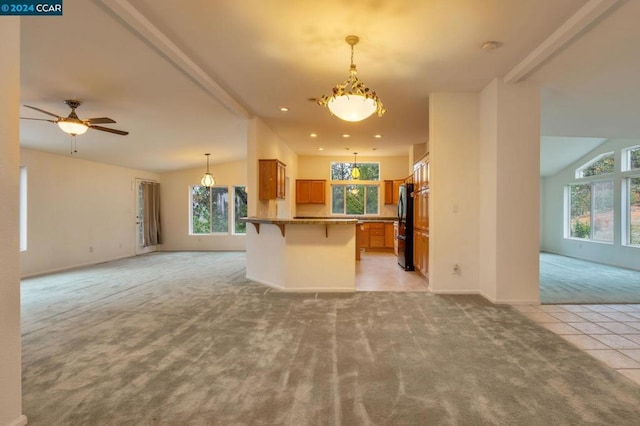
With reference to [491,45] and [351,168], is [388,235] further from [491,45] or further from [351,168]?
[491,45]

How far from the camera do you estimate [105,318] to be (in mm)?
3512

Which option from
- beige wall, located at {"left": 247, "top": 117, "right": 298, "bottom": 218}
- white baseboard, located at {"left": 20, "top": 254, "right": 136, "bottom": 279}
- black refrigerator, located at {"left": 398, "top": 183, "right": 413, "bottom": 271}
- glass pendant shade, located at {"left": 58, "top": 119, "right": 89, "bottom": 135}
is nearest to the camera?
glass pendant shade, located at {"left": 58, "top": 119, "right": 89, "bottom": 135}

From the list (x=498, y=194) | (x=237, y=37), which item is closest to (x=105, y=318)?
(x=237, y=37)

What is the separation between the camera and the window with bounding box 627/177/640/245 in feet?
21.6

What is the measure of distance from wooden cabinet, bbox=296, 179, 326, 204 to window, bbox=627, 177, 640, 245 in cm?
704

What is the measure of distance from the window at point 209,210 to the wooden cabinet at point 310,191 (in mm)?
2261

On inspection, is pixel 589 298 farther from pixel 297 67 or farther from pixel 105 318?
pixel 105 318

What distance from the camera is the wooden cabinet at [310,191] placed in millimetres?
9562

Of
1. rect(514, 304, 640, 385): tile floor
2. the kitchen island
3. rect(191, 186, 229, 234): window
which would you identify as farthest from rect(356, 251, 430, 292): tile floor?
rect(191, 186, 229, 234): window

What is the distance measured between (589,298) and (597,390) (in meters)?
2.79

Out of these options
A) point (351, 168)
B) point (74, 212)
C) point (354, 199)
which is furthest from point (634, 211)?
point (74, 212)

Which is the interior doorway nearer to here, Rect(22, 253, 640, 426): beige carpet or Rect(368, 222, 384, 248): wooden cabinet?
Rect(22, 253, 640, 426): beige carpet

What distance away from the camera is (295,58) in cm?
349

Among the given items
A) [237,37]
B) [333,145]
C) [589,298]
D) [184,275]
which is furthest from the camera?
A: [333,145]
